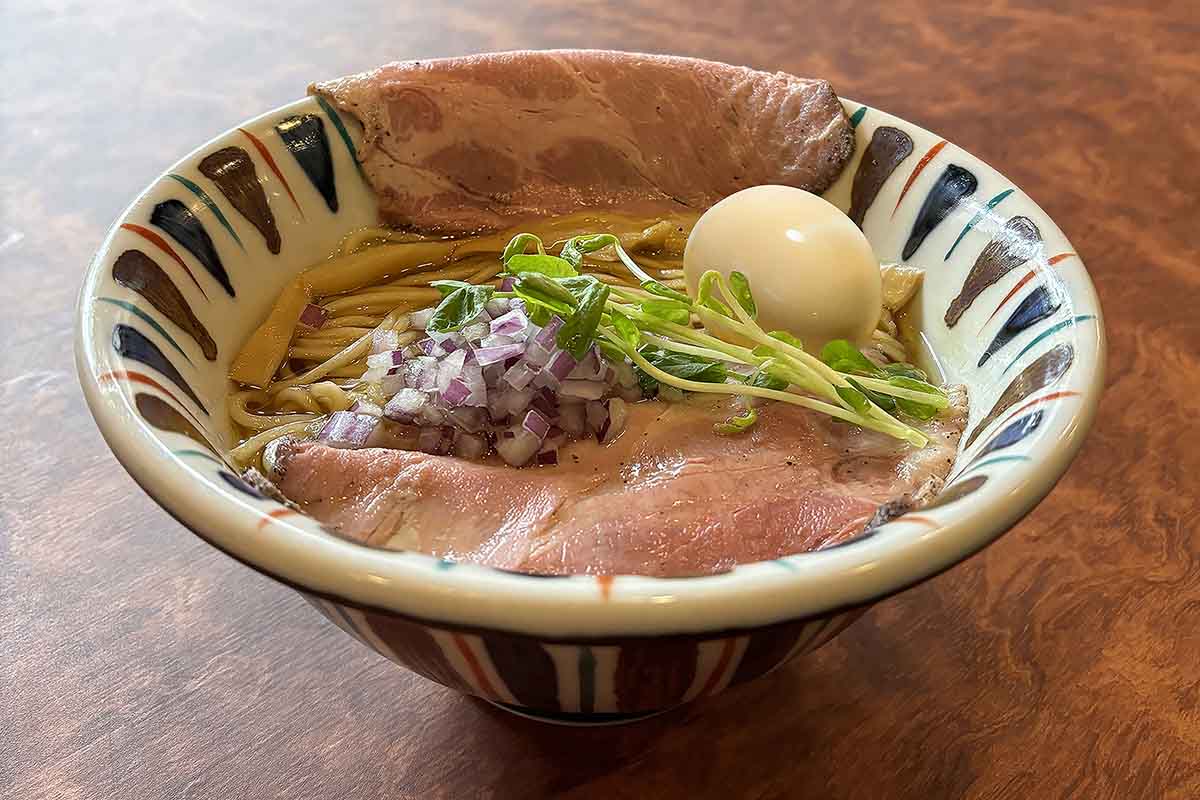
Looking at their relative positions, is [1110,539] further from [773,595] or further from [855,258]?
[773,595]

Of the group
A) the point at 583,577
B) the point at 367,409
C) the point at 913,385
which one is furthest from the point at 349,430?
the point at 913,385

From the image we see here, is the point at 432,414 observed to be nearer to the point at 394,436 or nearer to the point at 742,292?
the point at 394,436

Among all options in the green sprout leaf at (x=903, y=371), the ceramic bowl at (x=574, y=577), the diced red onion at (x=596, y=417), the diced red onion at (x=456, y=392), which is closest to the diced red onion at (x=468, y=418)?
the diced red onion at (x=456, y=392)

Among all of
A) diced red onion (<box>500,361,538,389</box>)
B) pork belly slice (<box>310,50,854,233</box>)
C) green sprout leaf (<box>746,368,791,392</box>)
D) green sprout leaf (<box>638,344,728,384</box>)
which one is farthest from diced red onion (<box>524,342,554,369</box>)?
pork belly slice (<box>310,50,854,233</box>)

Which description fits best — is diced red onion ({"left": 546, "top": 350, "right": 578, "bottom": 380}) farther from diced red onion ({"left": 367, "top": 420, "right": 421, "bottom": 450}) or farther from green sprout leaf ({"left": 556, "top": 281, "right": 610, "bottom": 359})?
diced red onion ({"left": 367, "top": 420, "right": 421, "bottom": 450})

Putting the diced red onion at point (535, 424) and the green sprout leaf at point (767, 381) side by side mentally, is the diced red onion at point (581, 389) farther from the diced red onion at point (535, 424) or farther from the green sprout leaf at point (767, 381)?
the green sprout leaf at point (767, 381)
